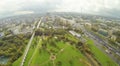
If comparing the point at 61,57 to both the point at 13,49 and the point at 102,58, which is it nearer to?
the point at 102,58

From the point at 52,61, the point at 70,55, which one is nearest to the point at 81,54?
the point at 70,55

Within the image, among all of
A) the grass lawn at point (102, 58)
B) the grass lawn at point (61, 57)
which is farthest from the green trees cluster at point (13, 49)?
the grass lawn at point (102, 58)

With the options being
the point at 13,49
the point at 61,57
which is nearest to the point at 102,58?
the point at 61,57

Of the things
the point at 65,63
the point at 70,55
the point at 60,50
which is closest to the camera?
the point at 65,63

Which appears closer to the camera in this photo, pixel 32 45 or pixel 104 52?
pixel 104 52

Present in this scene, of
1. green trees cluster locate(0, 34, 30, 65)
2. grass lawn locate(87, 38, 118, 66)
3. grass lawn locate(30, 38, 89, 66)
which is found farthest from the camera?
green trees cluster locate(0, 34, 30, 65)

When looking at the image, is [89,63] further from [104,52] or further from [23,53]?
[23,53]

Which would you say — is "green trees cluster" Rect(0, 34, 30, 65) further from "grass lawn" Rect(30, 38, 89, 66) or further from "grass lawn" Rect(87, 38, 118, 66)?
"grass lawn" Rect(87, 38, 118, 66)

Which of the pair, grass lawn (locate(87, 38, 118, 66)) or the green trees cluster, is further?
the green trees cluster

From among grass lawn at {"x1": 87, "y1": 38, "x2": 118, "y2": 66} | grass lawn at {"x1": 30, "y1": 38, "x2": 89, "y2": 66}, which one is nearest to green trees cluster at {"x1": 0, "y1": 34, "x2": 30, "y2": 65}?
grass lawn at {"x1": 30, "y1": 38, "x2": 89, "y2": 66}

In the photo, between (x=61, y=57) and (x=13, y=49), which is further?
(x=13, y=49)

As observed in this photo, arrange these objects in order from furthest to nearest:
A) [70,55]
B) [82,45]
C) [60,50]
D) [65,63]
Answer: [82,45], [60,50], [70,55], [65,63]
